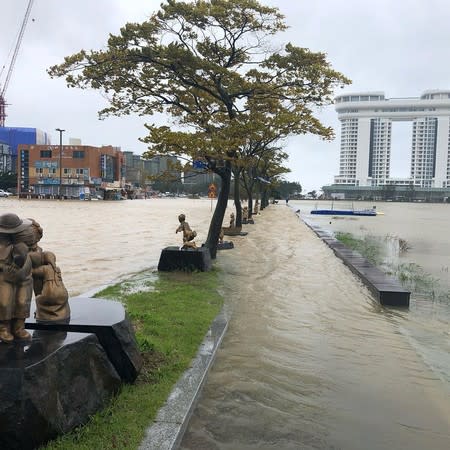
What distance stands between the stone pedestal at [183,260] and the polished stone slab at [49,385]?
23.1 feet

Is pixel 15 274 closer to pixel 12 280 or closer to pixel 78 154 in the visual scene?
pixel 12 280

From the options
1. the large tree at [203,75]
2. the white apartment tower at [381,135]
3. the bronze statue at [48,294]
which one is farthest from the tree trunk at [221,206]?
the white apartment tower at [381,135]

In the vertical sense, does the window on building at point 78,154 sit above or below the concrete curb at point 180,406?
above

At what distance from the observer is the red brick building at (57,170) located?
84062 mm

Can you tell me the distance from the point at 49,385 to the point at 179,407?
46.0 inches

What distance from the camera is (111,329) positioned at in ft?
13.2

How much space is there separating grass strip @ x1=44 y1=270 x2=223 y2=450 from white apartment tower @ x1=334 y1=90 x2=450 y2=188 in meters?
155

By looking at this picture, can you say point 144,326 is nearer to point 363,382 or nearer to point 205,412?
point 205,412

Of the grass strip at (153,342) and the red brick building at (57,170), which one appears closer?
the grass strip at (153,342)

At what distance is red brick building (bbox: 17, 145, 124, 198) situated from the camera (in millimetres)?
84062

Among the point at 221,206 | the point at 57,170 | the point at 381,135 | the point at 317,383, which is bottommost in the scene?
the point at 317,383

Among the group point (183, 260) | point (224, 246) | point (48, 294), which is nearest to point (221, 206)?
point (183, 260)

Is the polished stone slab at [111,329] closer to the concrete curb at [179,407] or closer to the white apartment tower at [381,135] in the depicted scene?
the concrete curb at [179,407]

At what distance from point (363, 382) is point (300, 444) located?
1653 millimetres
